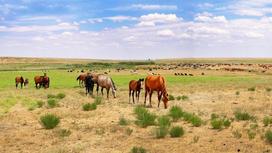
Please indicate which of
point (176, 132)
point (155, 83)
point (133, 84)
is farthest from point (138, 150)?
point (133, 84)

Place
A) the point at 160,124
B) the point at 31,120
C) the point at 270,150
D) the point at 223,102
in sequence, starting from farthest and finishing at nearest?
1. the point at 223,102
2. the point at 31,120
3. the point at 160,124
4. the point at 270,150

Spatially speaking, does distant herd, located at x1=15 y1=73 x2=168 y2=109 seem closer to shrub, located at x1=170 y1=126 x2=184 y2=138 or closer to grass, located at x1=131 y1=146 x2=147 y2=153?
shrub, located at x1=170 y1=126 x2=184 y2=138

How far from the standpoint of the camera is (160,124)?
18.0 metres

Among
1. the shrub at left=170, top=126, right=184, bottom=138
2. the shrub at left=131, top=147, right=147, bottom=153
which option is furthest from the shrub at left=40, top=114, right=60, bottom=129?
the shrub at left=131, top=147, right=147, bottom=153

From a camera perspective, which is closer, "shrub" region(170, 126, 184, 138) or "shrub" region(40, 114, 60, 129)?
"shrub" region(170, 126, 184, 138)

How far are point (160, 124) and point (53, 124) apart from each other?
4383 millimetres

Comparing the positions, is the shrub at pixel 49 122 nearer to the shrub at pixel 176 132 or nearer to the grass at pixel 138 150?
the shrub at pixel 176 132

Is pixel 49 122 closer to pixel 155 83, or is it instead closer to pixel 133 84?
pixel 155 83

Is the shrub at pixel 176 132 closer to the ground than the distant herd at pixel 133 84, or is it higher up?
closer to the ground

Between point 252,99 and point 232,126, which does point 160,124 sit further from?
point 252,99

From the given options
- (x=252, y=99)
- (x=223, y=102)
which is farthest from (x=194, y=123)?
(x=252, y=99)

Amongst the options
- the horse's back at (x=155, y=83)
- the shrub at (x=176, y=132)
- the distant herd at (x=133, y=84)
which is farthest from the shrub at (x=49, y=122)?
the horse's back at (x=155, y=83)

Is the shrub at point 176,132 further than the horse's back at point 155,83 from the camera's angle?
No

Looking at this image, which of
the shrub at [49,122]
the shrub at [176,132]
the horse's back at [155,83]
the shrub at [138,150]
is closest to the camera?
the shrub at [138,150]
